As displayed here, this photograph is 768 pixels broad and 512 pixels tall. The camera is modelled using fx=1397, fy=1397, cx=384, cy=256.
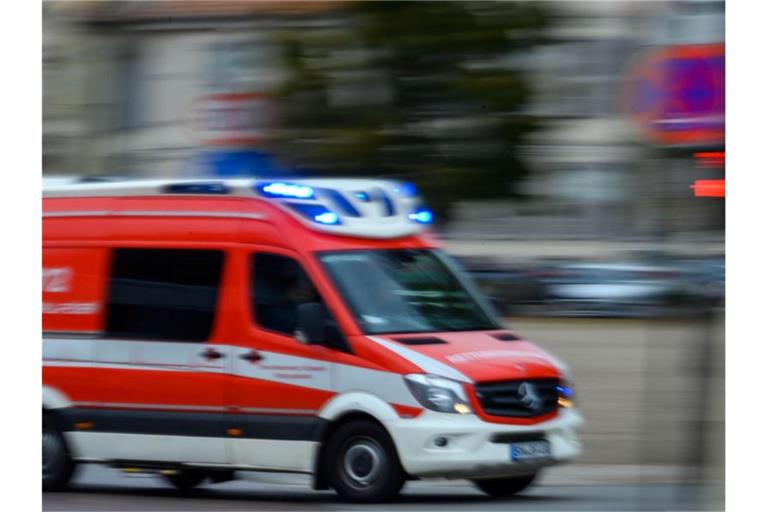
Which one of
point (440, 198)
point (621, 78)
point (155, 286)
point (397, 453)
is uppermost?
point (621, 78)

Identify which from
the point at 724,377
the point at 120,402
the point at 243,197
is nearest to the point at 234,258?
the point at 243,197

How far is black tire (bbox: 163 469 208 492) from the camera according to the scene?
8505mm

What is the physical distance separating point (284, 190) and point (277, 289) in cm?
57

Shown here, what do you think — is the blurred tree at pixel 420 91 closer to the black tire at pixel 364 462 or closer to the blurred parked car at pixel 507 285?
the blurred parked car at pixel 507 285

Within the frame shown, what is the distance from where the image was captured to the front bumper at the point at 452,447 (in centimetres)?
766

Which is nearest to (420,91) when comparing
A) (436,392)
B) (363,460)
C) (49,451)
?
(436,392)

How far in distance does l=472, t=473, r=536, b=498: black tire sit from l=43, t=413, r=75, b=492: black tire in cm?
246

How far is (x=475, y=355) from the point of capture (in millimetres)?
7906

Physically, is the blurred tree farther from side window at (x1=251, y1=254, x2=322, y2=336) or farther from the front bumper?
the front bumper

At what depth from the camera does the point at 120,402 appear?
8156 millimetres

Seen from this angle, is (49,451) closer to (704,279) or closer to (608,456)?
(608,456)

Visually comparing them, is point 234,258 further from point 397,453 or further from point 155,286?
point 397,453
